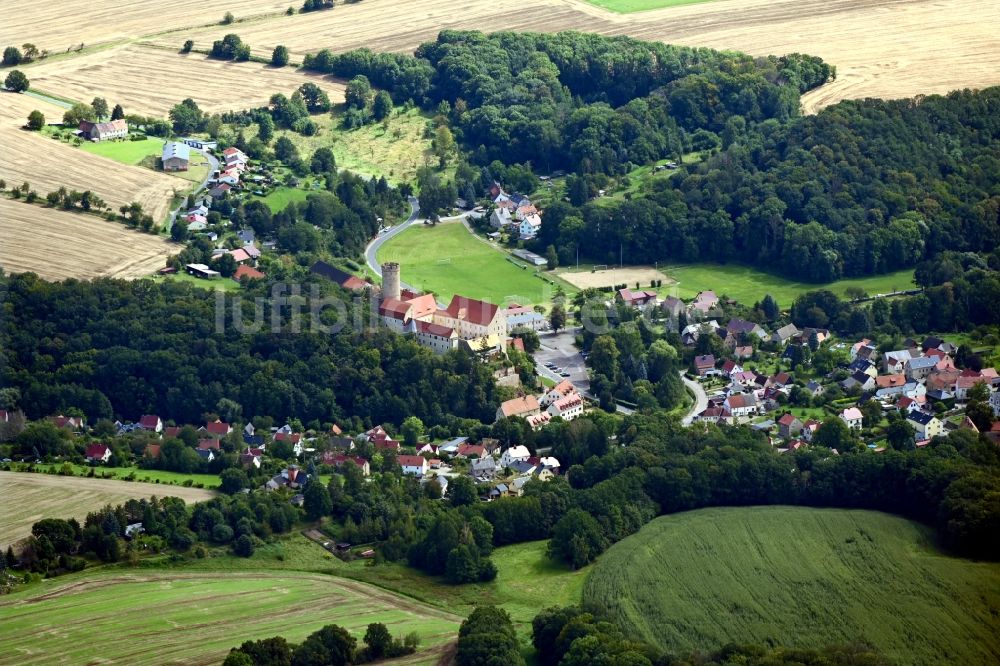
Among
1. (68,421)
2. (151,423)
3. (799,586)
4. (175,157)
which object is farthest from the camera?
(175,157)

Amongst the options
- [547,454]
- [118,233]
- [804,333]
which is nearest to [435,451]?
[547,454]

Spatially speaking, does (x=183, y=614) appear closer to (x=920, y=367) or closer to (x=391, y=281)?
(x=391, y=281)

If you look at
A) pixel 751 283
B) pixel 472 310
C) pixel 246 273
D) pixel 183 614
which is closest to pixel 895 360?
pixel 751 283

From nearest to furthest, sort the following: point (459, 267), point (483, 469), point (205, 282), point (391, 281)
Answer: point (483, 469), point (391, 281), point (205, 282), point (459, 267)

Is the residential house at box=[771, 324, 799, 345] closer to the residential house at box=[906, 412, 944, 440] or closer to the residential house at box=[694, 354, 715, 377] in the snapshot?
the residential house at box=[694, 354, 715, 377]

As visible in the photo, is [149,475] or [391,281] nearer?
[149,475]

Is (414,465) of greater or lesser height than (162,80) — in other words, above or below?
below

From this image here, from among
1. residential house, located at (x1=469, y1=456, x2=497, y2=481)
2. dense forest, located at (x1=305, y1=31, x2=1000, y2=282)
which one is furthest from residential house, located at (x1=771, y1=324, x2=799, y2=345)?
residential house, located at (x1=469, y1=456, x2=497, y2=481)

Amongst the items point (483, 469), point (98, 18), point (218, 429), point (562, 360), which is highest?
point (98, 18)
